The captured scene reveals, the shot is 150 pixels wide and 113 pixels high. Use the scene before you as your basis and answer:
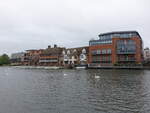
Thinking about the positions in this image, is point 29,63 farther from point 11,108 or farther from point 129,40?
point 11,108

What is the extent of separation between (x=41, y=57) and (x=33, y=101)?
12410 cm

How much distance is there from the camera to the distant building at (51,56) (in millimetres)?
131125

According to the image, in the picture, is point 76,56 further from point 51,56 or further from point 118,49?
point 118,49

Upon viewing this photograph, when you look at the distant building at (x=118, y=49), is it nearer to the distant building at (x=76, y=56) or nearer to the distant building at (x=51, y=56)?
the distant building at (x=76, y=56)

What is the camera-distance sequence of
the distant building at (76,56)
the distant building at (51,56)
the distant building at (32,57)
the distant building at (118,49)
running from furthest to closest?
the distant building at (32,57) < the distant building at (51,56) < the distant building at (76,56) < the distant building at (118,49)

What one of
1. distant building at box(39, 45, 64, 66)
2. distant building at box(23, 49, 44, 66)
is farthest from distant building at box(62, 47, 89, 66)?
distant building at box(23, 49, 44, 66)

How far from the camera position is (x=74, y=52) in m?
123

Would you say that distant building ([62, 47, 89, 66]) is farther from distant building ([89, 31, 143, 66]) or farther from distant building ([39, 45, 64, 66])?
distant building ([89, 31, 143, 66])

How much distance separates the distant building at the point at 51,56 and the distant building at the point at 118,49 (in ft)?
97.8

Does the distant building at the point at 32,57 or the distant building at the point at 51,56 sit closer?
the distant building at the point at 51,56

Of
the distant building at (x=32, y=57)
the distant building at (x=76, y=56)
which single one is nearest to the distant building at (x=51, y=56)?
the distant building at (x=76, y=56)

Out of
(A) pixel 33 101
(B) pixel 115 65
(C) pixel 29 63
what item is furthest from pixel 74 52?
(A) pixel 33 101

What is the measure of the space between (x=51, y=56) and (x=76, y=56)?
69.7ft

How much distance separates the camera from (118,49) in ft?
332
